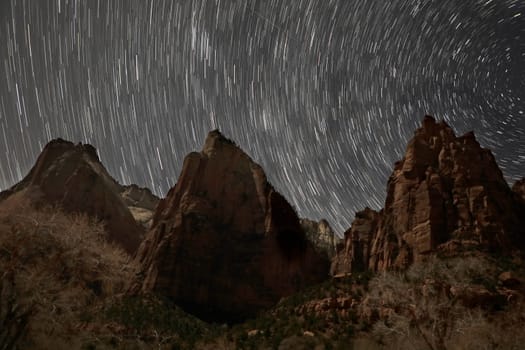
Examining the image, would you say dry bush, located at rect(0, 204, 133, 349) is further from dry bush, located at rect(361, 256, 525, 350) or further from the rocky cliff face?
the rocky cliff face

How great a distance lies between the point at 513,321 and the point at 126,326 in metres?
35.5

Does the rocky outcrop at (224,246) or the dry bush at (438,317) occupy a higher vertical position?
the rocky outcrop at (224,246)

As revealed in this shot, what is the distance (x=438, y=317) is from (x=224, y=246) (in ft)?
146

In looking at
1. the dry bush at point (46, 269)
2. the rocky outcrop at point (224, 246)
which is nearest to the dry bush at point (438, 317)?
the dry bush at point (46, 269)

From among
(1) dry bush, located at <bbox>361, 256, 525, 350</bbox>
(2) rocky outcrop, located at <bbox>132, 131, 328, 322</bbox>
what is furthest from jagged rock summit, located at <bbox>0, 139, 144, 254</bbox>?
(1) dry bush, located at <bbox>361, 256, 525, 350</bbox>

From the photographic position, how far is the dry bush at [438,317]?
21.9 meters

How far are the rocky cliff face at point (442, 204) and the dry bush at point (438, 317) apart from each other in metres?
15.3

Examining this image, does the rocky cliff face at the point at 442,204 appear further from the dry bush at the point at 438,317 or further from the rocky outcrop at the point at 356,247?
the dry bush at the point at 438,317

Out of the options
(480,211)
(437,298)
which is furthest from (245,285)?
(437,298)

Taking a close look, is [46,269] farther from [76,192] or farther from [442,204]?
[76,192]

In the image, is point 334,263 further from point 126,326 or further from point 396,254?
point 126,326

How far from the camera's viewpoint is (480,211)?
50.4 m

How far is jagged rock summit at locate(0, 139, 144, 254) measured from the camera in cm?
7450

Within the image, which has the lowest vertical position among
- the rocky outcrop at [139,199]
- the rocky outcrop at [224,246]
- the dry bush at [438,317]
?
the dry bush at [438,317]
